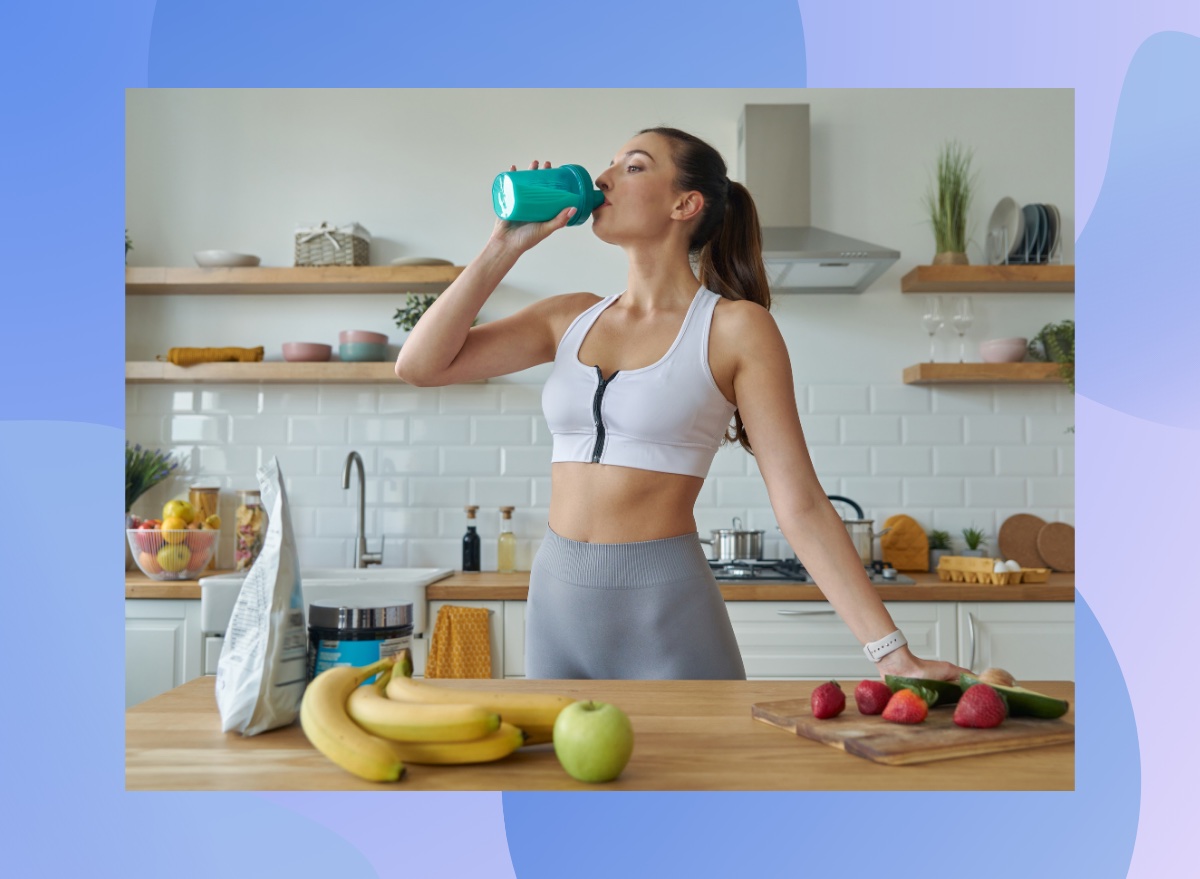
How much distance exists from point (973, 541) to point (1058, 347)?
2.02 ft

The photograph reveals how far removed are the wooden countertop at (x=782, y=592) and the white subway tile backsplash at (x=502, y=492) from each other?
542 millimetres

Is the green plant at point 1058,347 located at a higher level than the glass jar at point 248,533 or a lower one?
higher

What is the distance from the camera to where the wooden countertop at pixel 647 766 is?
27.9 inches

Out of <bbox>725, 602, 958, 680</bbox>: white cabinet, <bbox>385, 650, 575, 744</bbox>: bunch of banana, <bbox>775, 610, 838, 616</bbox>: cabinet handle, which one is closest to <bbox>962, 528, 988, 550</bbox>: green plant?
<bbox>725, 602, 958, 680</bbox>: white cabinet

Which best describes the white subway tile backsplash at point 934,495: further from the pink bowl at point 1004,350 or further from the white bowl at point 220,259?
the white bowl at point 220,259

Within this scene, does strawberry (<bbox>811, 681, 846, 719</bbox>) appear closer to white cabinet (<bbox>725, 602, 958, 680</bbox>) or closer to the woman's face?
the woman's face

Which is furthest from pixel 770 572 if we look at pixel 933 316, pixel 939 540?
pixel 933 316

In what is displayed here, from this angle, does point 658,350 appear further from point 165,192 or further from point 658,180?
point 165,192

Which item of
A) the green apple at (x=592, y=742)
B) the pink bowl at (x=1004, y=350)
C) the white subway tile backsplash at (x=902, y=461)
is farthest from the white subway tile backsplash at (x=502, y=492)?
the green apple at (x=592, y=742)

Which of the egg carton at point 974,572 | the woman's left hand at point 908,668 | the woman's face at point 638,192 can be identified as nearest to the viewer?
the woman's left hand at point 908,668

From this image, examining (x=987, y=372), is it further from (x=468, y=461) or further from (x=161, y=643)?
(x=161, y=643)

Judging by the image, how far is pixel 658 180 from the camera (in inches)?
48.4

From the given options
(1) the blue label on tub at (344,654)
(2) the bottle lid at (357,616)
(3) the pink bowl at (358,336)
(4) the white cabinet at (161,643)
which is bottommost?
(4) the white cabinet at (161,643)

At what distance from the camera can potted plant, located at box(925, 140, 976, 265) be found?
9.90ft
